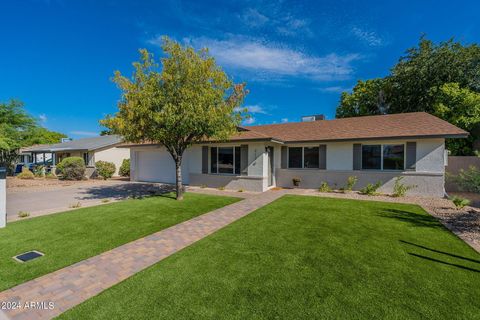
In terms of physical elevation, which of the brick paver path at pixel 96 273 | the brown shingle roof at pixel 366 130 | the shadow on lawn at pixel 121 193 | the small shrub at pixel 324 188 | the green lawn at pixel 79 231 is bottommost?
the brick paver path at pixel 96 273

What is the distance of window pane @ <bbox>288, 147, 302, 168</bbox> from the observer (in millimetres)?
14094

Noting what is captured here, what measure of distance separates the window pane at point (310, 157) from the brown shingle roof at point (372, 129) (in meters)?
0.78

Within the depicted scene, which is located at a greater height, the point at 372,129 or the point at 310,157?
the point at 372,129

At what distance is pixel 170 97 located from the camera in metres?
8.97

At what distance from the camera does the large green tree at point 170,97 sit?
341 inches

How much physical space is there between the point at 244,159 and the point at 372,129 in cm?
756

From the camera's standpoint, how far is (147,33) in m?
13.5

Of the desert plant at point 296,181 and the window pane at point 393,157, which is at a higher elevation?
the window pane at point 393,157

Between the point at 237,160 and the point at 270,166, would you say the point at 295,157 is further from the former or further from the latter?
the point at 237,160

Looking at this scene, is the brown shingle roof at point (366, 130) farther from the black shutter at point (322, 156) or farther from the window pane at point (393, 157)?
the window pane at point (393, 157)

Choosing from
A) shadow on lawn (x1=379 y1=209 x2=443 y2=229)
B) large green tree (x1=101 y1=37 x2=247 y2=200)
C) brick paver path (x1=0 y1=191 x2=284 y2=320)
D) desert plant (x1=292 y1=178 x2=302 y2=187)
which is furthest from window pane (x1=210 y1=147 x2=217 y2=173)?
shadow on lawn (x1=379 y1=209 x2=443 y2=229)

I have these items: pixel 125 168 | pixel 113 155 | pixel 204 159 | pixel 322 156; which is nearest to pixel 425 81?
pixel 322 156

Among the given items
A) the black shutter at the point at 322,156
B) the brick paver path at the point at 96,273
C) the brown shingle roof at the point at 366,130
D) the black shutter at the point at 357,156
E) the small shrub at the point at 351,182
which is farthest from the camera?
the black shutter at the point at 322,156

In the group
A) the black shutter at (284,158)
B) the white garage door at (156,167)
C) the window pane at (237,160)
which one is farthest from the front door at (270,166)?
the white garage door at (156,167)
